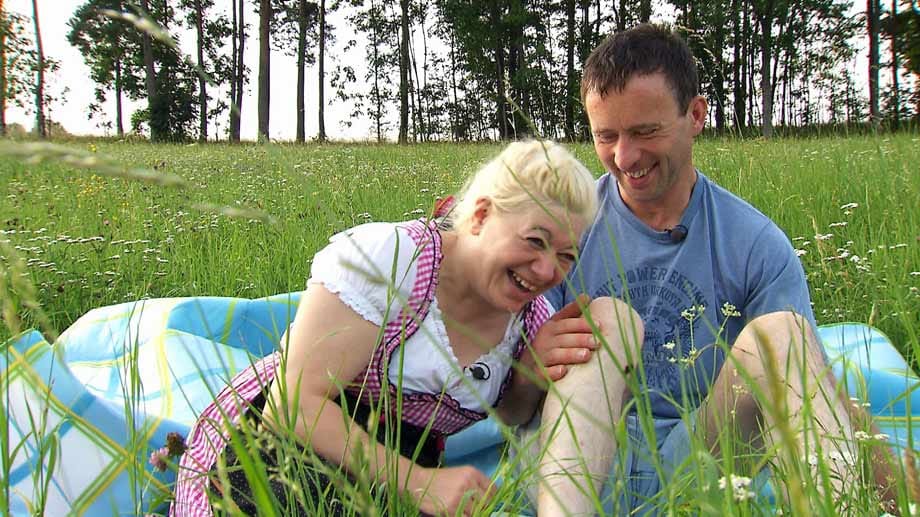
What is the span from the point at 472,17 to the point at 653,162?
3204 cm

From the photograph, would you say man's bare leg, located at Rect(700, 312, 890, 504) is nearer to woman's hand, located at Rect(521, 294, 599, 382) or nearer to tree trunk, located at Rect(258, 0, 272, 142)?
woman's hand, located at Rect(521, 294, 599, 382)

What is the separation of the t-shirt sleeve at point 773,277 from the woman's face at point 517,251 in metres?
0.75

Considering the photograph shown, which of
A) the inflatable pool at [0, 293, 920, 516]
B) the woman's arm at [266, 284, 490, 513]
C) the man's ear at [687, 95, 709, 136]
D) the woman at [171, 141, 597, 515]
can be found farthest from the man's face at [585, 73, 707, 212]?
the woman's arm at [266, 284, 490, 513]

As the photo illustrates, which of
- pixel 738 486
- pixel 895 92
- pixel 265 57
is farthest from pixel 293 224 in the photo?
pixel 265 57

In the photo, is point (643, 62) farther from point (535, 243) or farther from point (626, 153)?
point (535, 243)

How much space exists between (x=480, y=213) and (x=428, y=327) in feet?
1.07

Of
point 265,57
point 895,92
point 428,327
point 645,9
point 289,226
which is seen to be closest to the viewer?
point 428,327

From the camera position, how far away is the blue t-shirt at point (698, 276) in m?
2.39

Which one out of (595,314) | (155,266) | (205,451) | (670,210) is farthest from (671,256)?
(155,266)

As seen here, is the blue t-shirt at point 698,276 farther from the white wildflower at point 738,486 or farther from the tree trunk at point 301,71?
the tree trunk at point 301,71

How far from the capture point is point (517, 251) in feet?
6.20

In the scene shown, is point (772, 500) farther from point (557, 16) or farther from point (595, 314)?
point (557, 16)

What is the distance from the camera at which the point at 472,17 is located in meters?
33.0

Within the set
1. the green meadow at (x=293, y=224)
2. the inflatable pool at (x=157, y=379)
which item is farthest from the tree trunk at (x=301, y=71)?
the inflatable pool at (x=157, y=379)
